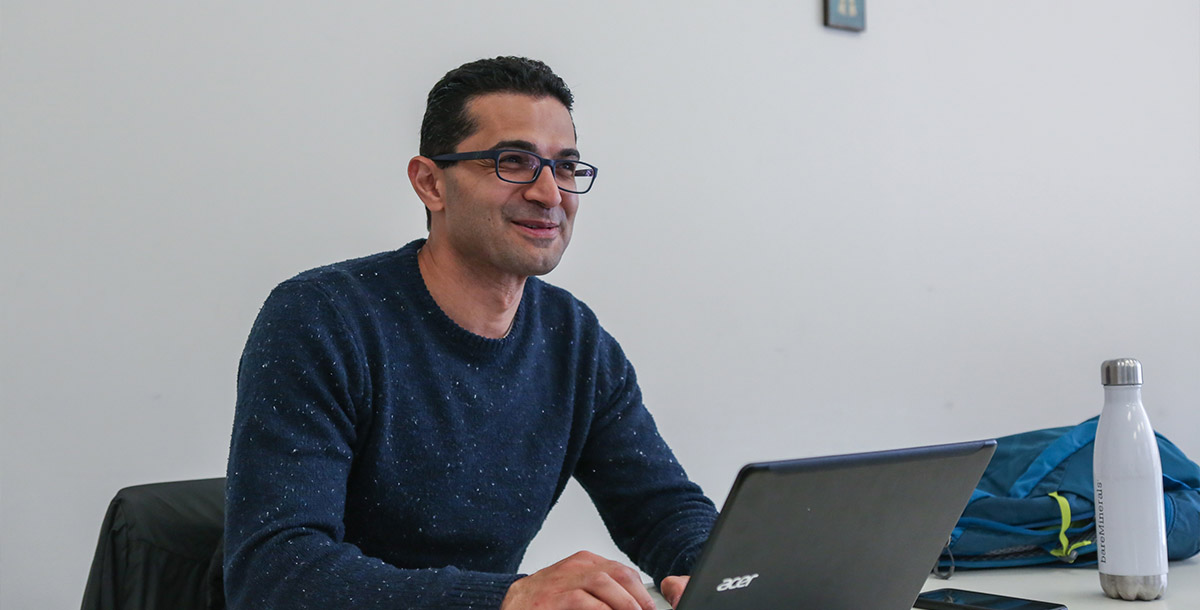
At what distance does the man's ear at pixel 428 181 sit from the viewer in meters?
1.47

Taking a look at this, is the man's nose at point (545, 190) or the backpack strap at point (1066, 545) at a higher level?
the man's nose at point (545, 190)

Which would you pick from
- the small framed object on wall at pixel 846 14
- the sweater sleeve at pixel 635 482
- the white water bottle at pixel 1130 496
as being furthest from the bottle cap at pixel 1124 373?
the small framed object on wall at pixel 846 14

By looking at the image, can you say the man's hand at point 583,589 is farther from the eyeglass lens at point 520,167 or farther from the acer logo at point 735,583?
the eyeglass lens at point 520,167

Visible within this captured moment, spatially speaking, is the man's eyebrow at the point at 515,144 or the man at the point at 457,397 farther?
the man's eyebrow at the point at 515,144

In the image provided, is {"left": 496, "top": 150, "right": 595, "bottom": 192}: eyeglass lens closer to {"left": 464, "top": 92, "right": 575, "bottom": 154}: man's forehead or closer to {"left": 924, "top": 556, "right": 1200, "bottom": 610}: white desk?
{"left": 464, "top": 92, "right": 575, "bottom": 154}: man's forehead

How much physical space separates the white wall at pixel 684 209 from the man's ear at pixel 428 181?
1.62 ft

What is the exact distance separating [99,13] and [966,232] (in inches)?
76.5

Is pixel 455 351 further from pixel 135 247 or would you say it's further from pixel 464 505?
pixel 135 247

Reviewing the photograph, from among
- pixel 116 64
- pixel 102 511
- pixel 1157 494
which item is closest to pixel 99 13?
pixel 116 64

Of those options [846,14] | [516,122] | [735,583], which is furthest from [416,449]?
[846,14]

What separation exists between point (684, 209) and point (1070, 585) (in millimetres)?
1157

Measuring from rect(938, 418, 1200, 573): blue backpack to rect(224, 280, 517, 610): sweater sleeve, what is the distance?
30.6 inches

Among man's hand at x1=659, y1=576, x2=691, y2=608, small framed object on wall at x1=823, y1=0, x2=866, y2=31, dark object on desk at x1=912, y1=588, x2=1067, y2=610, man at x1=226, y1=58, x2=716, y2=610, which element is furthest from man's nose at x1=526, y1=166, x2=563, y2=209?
small framed object on wall at x1=823, y1=0, x2=866, y2=31

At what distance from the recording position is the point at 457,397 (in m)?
1.35
